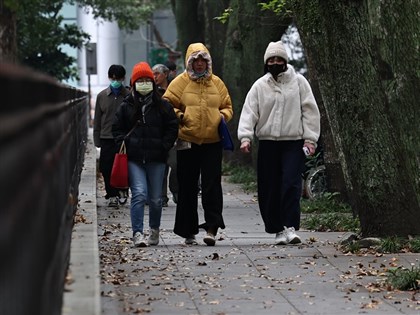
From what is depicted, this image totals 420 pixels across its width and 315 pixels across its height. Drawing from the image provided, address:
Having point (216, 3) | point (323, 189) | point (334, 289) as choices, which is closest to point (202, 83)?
point (334, 289)

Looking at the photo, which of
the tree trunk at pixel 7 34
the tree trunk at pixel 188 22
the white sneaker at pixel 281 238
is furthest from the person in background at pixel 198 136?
the tree trunk at pixel 188 22

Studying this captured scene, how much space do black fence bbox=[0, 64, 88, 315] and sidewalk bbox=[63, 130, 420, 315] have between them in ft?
1.30

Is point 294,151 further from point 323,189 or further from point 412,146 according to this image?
point 323,189

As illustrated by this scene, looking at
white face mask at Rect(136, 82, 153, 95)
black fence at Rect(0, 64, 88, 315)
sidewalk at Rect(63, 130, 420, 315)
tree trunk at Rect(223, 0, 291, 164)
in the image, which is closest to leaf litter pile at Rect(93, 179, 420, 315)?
sidewalk at Rect(63, 130, 420, 315)

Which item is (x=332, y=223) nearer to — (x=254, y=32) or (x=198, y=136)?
(x=198, y=136)

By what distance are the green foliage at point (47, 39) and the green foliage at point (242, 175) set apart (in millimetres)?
14874

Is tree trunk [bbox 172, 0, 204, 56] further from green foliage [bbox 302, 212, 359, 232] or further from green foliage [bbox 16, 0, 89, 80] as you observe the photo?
green foliage [bbox 302, 212, 359, 232]

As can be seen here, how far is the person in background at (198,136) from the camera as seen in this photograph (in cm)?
1338

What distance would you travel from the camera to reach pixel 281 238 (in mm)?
13469

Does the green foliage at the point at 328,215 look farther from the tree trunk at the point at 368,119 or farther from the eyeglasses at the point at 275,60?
the eyeglasses at the point at 275,60

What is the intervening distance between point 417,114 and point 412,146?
409mm

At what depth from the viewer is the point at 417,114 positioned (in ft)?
40.0

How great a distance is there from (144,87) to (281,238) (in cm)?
193

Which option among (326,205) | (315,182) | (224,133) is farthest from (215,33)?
(224,133)
